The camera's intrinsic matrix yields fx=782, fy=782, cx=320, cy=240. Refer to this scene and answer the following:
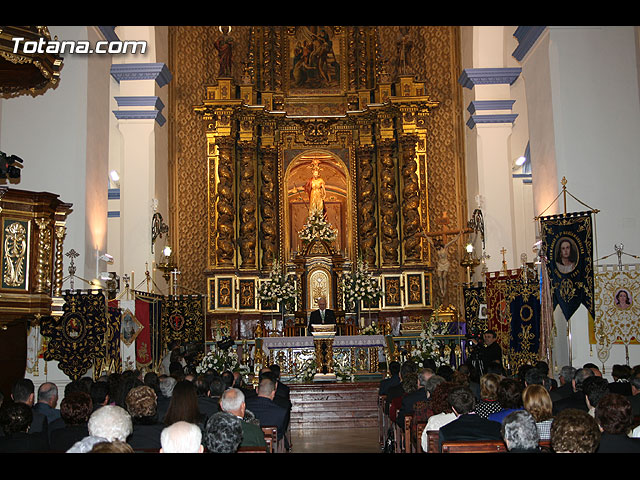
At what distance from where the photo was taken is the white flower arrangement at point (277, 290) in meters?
17.3

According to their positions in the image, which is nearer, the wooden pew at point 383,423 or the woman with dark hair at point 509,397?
the woman with dark hair at point 509,397

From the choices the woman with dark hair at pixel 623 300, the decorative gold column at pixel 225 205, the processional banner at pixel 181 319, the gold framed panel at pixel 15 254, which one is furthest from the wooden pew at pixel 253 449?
the decorative gold column at pixel 225 205

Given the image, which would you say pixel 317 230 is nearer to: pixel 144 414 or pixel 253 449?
pixel 144 414

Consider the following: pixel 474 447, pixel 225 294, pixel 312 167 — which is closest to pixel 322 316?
pixel 225 294

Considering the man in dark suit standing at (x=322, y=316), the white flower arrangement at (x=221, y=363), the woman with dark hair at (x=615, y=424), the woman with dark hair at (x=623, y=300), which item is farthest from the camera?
the man in dark suit standing at (x=322, y=316)

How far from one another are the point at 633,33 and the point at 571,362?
505 cm

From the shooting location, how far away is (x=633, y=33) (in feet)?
38.5

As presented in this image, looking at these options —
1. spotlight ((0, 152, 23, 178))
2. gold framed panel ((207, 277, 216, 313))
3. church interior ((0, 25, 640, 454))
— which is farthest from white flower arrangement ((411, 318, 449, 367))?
spotlight ((0, 152, 23, 178))

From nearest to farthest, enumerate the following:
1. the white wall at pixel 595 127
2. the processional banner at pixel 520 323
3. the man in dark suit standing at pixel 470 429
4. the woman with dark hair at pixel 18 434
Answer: the woman with dark hair at pixel 18 434 < the man in dark suit standing at pixel 470 429 < the white wall at pixel 595 127 < the processional banner at pixel 520 323

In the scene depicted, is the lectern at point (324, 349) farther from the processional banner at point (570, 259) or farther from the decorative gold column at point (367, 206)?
the processional banner at point (570, 259)

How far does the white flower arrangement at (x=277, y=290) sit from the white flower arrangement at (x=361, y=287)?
1.21m

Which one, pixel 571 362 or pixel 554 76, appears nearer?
pixel 571 362
